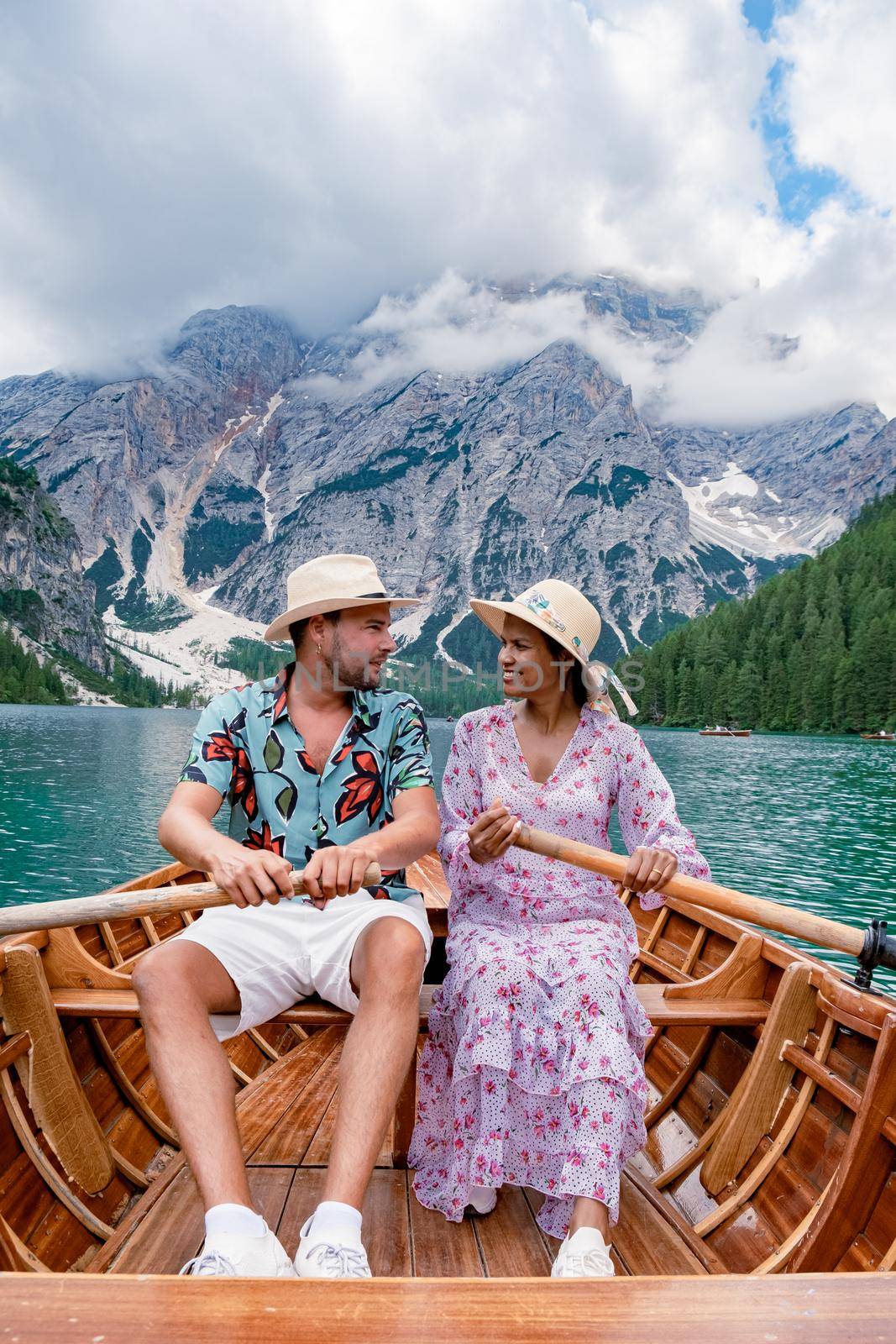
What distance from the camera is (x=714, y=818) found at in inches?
1248

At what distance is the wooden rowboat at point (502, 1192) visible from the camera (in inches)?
68.2

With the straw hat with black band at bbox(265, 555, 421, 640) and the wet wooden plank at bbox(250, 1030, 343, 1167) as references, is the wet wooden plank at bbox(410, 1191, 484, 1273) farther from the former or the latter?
the straw hat with black band at bbox(265, 555, 421, 640)

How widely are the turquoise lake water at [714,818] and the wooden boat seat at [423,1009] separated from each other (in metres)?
7.48

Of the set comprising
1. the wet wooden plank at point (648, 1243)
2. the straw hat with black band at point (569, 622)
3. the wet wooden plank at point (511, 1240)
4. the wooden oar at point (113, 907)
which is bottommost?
the wet wooden plank at point (511, 1240)

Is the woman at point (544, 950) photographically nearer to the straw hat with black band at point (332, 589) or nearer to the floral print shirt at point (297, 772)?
the floral print shirt at point (297, 772)

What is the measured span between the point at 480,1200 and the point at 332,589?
244 cm

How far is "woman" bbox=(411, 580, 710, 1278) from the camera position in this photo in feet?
9.67

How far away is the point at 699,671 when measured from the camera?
105m

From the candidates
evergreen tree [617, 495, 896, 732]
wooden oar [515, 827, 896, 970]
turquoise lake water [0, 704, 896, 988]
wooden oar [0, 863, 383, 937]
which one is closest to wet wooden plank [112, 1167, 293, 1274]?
wooden oar [0, 863, 383, 937]

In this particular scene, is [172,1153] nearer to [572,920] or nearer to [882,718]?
[572,920]

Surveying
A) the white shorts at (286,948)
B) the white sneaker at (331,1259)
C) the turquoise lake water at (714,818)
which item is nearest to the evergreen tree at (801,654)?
the turquoise lake water at (714,818)

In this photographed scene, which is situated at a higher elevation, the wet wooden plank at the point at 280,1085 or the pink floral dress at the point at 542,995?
the pink floral dress at the point at 542,995

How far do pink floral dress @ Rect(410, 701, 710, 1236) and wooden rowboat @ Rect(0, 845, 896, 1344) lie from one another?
0.83ft

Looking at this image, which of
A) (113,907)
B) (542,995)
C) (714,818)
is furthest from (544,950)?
(714,818)
